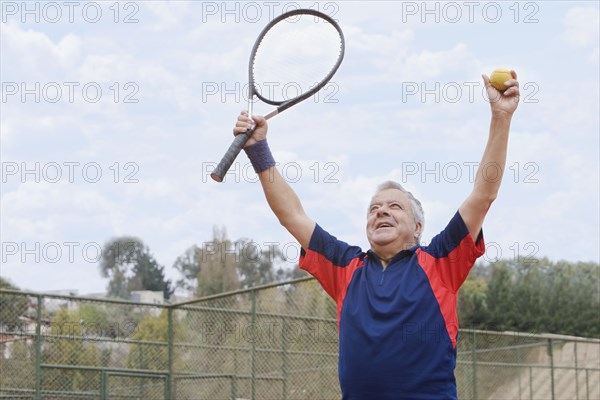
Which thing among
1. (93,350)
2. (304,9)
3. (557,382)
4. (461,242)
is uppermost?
(304,9)

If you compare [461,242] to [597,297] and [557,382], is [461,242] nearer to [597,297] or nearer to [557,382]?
[557,382]

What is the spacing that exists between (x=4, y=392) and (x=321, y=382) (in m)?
3.99

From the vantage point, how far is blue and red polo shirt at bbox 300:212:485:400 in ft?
12.3

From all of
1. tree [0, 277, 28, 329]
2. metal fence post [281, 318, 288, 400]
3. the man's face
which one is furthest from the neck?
tree [0, 277, 28, 329]

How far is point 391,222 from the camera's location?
4.09 m

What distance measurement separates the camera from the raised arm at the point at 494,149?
12.2 ft

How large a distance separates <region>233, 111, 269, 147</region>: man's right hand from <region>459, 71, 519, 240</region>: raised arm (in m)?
1.04

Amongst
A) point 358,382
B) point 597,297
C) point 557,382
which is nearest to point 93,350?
point 358,382

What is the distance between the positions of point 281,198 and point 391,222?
51 centimetres

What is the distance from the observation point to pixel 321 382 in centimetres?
1276

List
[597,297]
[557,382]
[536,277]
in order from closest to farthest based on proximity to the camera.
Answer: [557,382] < [597,297] < [536,277]

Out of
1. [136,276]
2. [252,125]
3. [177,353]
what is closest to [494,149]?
[252,125]

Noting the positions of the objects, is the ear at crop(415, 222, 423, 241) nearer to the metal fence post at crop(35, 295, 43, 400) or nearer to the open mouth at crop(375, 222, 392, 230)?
the open mouth at crop(375, 222, 392, 230)

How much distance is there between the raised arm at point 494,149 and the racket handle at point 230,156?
3.43 feet
